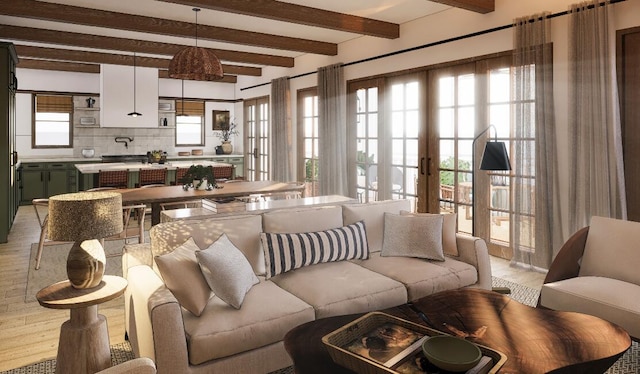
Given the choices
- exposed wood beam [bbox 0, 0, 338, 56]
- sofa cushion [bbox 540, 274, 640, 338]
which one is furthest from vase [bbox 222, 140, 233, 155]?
sofa cushion [bbox 540, 274, 640, 338]

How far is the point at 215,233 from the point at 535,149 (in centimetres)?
328

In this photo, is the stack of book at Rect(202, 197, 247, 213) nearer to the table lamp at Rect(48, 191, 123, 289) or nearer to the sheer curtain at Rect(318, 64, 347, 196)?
the table lamp at Rect(48, 191, 123, 289)

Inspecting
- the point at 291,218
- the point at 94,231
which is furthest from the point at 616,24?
the point at 94,231

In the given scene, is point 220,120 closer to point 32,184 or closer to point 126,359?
point 32,184

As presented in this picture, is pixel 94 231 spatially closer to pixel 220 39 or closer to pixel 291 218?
pixel 291 218

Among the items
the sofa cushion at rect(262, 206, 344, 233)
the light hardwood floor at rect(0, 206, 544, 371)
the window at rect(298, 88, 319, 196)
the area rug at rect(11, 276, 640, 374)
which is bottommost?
the area rug at rect(11, 276, 640, 374)

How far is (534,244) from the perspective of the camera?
185 inches

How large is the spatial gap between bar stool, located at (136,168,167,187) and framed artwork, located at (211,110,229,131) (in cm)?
437

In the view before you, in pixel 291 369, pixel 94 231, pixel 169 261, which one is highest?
pixel 94 231

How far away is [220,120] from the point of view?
39.0 feet

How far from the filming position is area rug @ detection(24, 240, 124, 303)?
14.2ft

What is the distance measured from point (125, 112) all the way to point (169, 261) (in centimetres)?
811

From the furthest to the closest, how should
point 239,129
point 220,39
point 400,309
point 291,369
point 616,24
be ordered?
point 239,129 < point 220,39 < point 616,24 < point 291,369 < point 400,309

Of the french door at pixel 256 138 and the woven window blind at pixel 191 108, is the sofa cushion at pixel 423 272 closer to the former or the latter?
the french door at pixel 256 138
